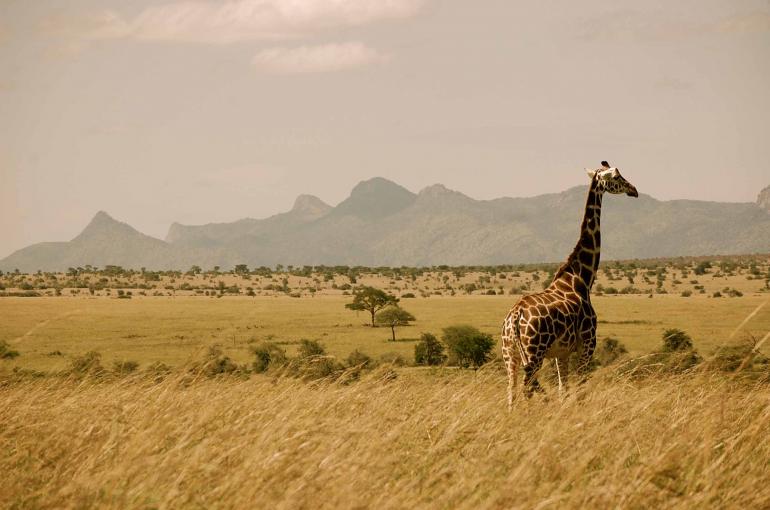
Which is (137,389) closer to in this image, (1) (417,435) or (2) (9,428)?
(2) (9,428)

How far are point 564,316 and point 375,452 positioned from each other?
19.6 ft

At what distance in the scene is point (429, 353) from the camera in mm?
61688

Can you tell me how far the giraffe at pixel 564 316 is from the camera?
11.5 m

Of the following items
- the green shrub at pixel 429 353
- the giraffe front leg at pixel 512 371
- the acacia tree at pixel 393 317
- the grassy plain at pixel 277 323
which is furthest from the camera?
the acacia tree at pixel 393 317

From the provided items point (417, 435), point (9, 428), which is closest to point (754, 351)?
A: point (417, 435)

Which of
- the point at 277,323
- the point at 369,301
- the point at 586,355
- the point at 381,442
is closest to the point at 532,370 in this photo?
the point at 586,355

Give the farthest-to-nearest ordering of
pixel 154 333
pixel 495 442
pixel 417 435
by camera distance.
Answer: pixel 154 333
pixel 417 435
pixel 495 442

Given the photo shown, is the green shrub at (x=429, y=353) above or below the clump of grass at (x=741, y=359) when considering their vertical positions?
below

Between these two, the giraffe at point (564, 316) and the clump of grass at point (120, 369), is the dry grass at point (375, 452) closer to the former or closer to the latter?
the clump of grass at point (120, 369)

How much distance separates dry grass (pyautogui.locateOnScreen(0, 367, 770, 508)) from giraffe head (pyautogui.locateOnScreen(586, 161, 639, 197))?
518 cm

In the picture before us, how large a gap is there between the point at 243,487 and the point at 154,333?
81909 mm

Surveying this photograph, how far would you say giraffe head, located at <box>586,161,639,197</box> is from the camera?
1346cm

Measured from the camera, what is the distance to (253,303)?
120 metres

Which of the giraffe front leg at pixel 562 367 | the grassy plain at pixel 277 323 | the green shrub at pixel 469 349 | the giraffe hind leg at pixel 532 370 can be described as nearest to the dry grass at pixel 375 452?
the giraffe hind leg at pixel 532 370
